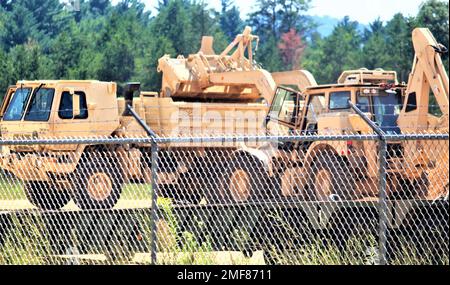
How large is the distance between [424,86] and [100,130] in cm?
685

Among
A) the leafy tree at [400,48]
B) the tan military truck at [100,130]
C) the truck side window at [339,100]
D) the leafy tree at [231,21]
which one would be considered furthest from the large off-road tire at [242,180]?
the leafy tree at [231,21]

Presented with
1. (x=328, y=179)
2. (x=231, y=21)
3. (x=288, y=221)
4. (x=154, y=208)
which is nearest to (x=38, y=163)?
(x=328, y=179)

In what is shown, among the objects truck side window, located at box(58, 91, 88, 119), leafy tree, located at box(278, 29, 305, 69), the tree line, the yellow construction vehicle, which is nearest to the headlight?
truck side window, located at box(58, 91, 88, 119)

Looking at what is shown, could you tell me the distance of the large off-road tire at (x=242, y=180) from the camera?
21312 mm

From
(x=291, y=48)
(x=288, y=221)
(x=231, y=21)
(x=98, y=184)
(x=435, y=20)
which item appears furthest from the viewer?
(x=231, y=21)

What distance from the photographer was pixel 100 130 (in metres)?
21.5

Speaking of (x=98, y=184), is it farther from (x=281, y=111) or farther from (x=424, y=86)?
(x=424, y=86)

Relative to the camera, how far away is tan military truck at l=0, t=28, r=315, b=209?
20.5 metres

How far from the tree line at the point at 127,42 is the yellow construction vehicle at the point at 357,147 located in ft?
49.0

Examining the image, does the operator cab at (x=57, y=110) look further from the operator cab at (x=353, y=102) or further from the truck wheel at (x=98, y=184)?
the operator cab at (x=353, y=102)

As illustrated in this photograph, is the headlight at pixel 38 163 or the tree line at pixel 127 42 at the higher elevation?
the headlight at pixel 38 163
